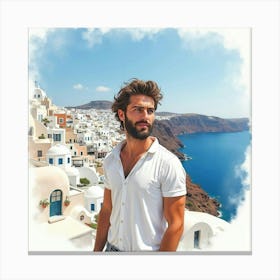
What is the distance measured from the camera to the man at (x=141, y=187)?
193 centimetres

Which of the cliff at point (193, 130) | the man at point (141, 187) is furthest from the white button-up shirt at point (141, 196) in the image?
the cliff at point (193, 130)

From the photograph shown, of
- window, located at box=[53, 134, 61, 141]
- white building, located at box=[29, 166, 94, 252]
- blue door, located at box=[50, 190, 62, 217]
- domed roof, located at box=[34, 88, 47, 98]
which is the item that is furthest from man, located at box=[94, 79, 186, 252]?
window, located at box=[53, 134, 61, 141]

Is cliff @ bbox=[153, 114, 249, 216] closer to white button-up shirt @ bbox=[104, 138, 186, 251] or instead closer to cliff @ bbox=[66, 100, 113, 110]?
cliff @ bbox=[66, 100, 113, 110]

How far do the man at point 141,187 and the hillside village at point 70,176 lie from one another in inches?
46.3

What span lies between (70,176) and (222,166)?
1.58m

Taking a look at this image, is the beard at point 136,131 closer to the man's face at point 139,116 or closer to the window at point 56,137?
the man's face at point 139,116

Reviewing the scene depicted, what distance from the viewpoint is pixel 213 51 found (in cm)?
334

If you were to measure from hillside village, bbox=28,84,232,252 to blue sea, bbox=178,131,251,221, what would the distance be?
0.77 ft

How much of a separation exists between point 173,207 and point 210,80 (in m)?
1.86

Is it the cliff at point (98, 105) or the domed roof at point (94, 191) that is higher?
the cliff at point (98, 105)

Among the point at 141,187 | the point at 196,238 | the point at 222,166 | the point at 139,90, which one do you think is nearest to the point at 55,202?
the point at 196,238

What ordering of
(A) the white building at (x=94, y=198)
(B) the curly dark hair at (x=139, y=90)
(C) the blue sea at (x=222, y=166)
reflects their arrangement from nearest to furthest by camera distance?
(B) the curly dark hair at (x=139, y=90) < (C) the blue sea at (x=222, y=166) < (A) the white building at (x=94, y=198)
